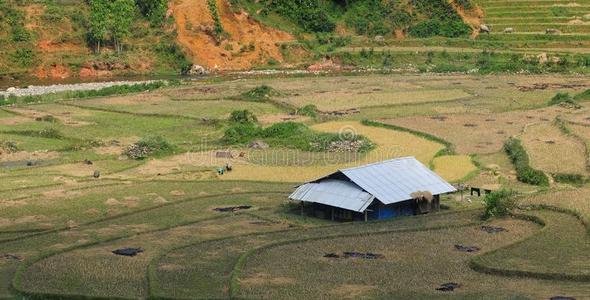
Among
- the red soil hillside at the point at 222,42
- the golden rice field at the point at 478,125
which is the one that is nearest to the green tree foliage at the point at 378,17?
the red soil hillside at the point at 222,42

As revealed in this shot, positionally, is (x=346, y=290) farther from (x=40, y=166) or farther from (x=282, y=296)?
(x=40, y=166)

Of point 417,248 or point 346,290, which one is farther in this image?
point 417,248

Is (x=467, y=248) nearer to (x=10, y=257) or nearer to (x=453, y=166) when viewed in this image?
(x=10, y=257)

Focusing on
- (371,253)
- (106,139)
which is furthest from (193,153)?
(371,253)

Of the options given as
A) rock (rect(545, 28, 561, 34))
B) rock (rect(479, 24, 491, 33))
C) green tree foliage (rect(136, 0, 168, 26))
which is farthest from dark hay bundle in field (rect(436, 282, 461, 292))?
rock (rect(479, 24, 491, 33))

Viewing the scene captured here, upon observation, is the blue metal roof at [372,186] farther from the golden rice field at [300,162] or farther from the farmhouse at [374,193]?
the golden rice field at [300,162]

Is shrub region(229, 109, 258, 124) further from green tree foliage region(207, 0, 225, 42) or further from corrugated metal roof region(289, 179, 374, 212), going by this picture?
green tree foliage region(207, 0, 225, 42)
